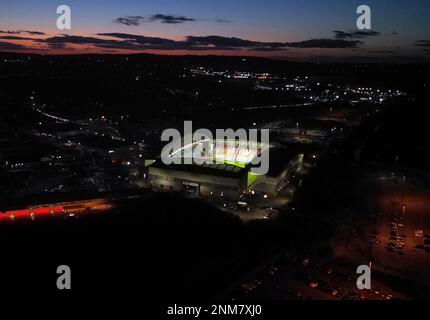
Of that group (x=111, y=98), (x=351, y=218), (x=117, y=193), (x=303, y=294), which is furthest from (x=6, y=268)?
(x=111, y=98)

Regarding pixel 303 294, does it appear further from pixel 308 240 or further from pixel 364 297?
pixel 308 240

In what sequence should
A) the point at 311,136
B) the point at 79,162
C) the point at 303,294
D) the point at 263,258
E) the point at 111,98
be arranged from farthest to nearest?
the point at 111,98 → the point at 311,136 → the point at 79,162 → the point at 263,258 → the point at 303,294

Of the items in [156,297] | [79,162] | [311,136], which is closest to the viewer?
[156,297]

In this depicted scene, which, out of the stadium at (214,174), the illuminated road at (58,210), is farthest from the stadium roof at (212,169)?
the illuminated road at (58,210)

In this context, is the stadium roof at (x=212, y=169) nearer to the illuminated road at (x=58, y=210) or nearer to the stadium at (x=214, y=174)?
the stadium at (x=214, y=174)

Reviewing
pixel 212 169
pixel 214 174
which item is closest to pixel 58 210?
pixel 214 174

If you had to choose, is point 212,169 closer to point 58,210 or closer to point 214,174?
point 214,174
